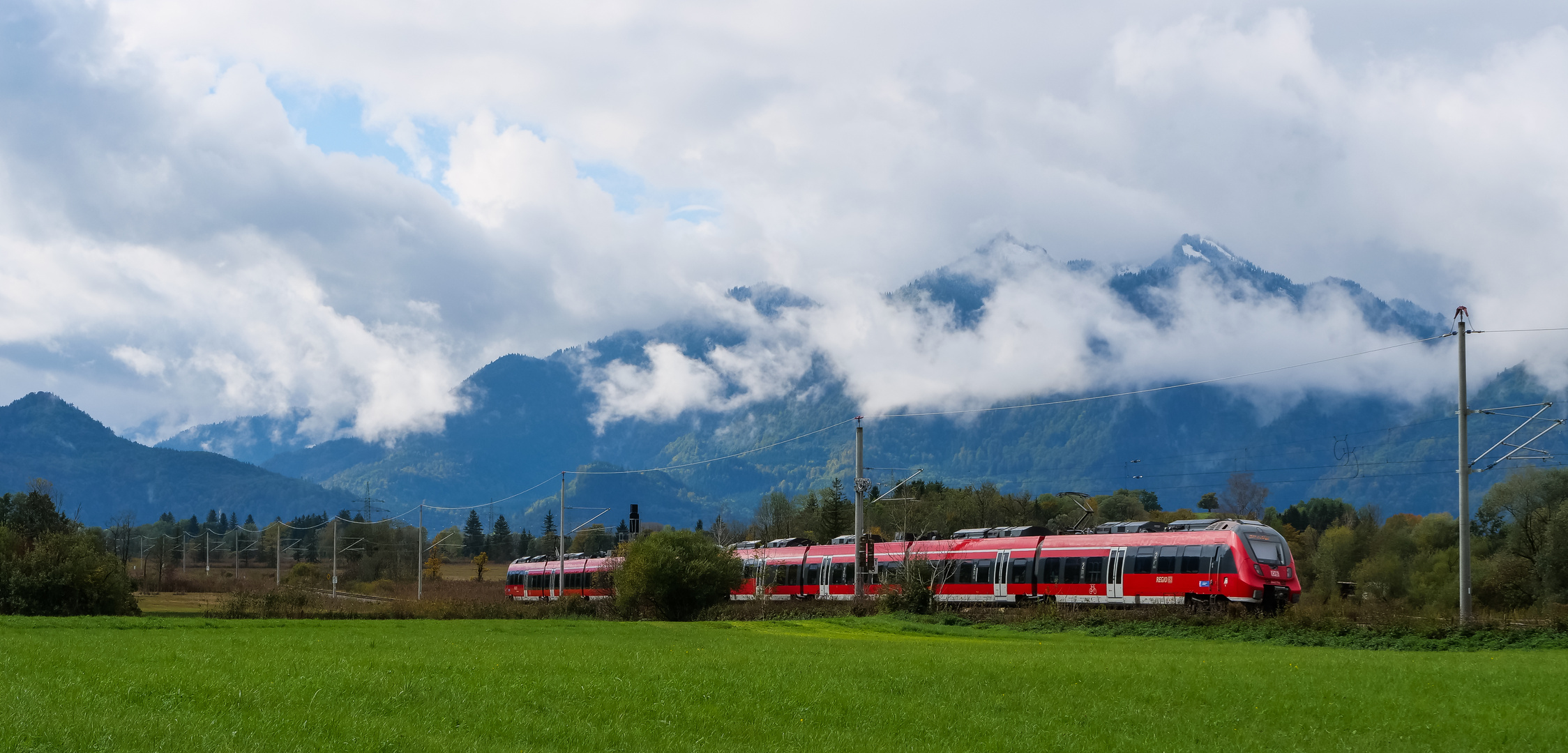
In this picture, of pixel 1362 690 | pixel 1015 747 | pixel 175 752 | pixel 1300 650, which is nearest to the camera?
pixel 175 752

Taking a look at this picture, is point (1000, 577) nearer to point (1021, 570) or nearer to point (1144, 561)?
point (1021, 570)

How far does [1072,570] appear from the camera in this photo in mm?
57562

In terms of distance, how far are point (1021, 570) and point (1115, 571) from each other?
6.24m

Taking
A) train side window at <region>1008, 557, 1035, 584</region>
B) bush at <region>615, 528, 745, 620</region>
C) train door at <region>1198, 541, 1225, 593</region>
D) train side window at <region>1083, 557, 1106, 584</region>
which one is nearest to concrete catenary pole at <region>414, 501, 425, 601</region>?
bush at <region>615, 528, 745, 620</region>

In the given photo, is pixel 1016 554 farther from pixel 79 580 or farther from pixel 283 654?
pixel 79 580

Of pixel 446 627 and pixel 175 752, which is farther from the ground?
pixel 175 752

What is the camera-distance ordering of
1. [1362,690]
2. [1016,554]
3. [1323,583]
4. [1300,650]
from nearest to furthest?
[1362,690], [1300,650], [1016,554], [1323,583]

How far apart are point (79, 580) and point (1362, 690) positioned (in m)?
63.3

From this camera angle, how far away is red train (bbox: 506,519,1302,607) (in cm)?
5109

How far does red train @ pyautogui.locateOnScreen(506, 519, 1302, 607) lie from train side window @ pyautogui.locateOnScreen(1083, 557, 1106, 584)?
40mm

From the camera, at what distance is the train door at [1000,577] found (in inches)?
2419

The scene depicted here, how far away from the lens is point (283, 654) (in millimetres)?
24484

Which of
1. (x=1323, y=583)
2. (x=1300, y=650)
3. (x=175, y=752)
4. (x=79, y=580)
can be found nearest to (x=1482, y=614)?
(x=1300, y=650)

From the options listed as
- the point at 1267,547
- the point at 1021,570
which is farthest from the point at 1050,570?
the point at 1267,547
